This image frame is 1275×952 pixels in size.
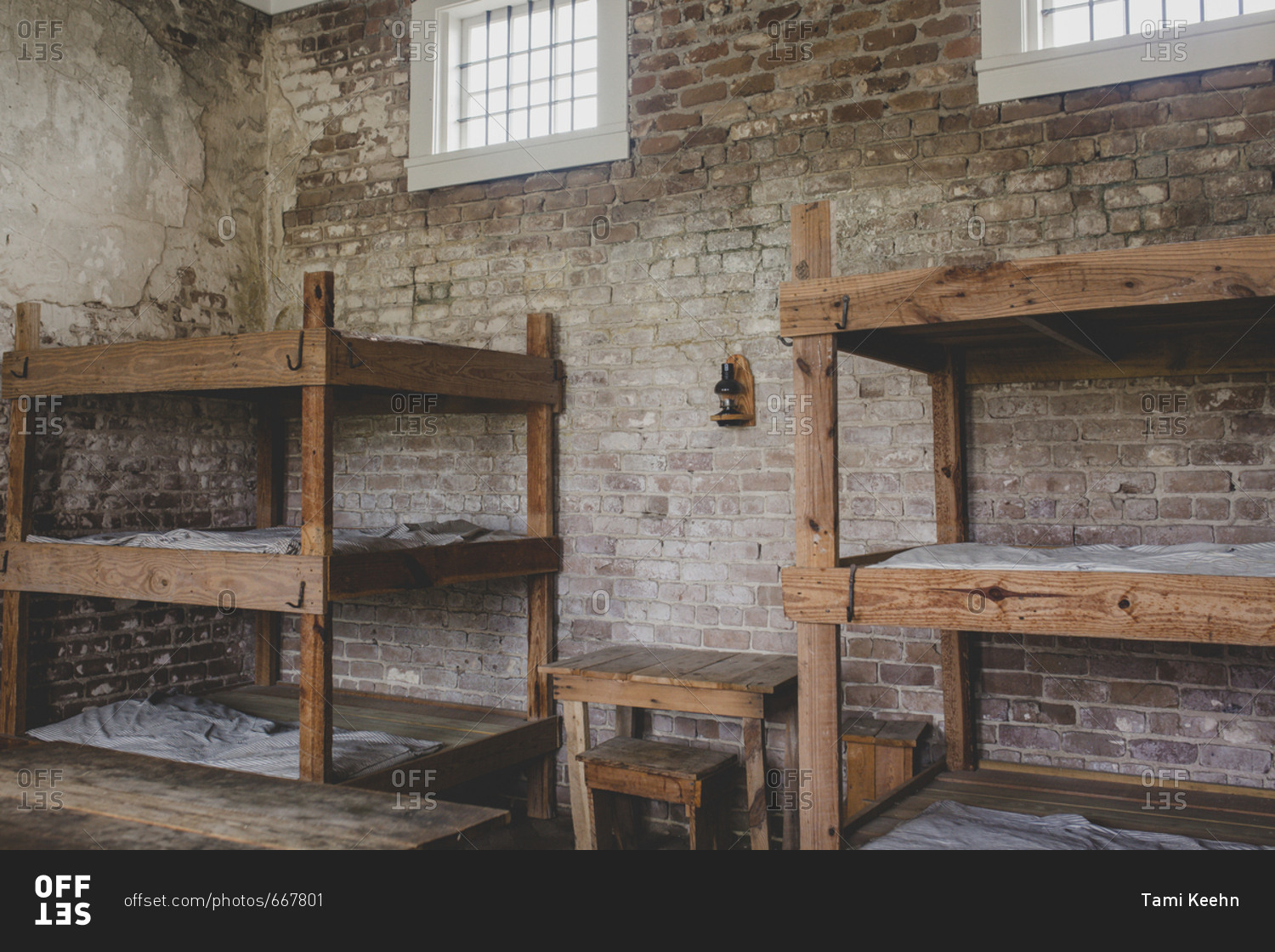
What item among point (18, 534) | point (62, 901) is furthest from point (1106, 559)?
point (18, 534)

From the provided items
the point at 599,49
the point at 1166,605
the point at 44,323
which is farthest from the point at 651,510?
the point at 44,323

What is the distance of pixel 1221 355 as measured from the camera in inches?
115

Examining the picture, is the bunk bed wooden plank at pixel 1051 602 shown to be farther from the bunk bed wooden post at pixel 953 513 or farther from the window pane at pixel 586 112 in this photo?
the window pane at pixel 586 112

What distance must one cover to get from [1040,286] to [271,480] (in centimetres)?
392

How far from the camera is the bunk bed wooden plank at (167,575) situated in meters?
3.01

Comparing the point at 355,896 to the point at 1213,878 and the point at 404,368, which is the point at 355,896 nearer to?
the point at 404,368

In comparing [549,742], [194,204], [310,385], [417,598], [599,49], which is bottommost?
[549,742]

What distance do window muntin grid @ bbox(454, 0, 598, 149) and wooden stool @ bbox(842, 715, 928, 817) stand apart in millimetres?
2702

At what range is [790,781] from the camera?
365cm

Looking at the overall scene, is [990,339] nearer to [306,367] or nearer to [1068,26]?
[1068,26]

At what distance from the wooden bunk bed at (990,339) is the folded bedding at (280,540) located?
1598 millimetres

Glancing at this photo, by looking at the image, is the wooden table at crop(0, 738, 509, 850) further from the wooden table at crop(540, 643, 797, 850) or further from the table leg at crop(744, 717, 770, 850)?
the table leg at crop(744, 717, 770, 850)

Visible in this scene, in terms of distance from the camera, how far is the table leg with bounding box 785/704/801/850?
3.51m

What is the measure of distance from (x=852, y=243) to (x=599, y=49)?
1417 millimetres
